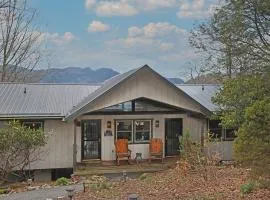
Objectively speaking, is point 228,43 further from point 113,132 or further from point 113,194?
point 113,132

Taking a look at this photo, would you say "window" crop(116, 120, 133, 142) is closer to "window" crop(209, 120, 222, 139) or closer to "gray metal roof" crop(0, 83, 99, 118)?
"gray metal roof" crop(0, 83, 99, 118)

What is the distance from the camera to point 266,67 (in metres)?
13.7

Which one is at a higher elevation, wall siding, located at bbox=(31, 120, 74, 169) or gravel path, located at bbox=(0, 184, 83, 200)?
wall siding, located at bbox=(31, 120, 74, 169)

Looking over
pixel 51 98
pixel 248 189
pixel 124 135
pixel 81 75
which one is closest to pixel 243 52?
pixel 248 189

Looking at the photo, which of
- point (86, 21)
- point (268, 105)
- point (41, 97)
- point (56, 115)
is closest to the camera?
point (268, 105)

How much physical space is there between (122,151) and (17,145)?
5261 mm

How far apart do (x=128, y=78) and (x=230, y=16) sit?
731cm

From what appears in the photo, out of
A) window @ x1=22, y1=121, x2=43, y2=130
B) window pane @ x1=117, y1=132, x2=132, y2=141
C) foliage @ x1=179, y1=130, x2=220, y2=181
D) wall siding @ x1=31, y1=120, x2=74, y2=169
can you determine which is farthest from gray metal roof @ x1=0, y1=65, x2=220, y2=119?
foliage @ x1=179, y1=130, x2=220, y2=181

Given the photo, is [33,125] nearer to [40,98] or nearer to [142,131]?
[40,98]

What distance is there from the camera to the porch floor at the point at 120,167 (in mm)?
19734

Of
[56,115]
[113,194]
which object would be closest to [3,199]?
[113,194]

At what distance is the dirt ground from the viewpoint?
34.6 feet

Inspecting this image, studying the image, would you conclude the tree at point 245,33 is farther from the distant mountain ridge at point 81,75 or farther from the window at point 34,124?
the distant mountain ridge at point 81,75

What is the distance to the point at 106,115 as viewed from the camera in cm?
2178
